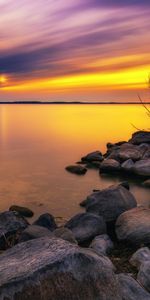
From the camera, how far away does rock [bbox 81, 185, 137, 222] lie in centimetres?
1181

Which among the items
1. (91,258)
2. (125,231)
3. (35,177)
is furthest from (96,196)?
(35,177)

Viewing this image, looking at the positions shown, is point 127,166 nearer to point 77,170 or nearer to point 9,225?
point 77,170

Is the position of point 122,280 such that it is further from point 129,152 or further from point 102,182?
point 129,152

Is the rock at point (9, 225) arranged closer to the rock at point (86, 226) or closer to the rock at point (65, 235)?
the rock at point (86, 226)

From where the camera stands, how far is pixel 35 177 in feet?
70.0

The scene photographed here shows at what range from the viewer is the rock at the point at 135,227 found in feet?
32.0

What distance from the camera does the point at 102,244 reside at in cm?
973

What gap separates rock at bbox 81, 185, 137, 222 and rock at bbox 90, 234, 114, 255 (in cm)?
160

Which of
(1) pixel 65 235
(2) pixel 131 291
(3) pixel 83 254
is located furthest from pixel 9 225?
(3) pixel 83 254

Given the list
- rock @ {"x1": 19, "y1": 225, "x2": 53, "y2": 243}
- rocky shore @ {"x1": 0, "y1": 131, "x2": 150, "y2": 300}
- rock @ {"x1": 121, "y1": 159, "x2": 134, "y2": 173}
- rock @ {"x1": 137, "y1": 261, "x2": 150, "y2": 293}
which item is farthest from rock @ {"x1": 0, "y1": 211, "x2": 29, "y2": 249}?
rock @ {"x1": 121, "y1": 159, "x2": 134, "y2": 173}

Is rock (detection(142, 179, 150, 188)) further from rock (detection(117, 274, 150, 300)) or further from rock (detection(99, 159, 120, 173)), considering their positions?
rock (detection(117, 274, 150, 300))

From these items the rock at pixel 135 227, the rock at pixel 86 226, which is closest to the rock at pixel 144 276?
→ the rock at pixel 135 227

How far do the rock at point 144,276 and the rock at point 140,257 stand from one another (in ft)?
2.03

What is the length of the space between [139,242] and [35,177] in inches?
476
